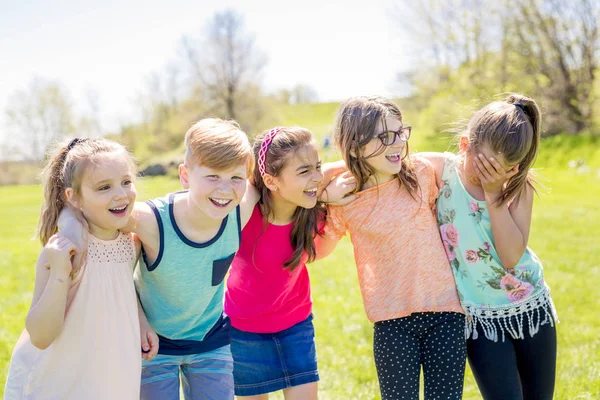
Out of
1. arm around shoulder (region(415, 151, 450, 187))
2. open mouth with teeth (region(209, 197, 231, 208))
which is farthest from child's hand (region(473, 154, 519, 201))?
open mouth with teeth (region(209, 197, 231, 208))

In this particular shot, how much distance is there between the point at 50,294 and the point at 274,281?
4.18 feet

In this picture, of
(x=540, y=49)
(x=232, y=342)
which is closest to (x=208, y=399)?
(x=232, y=342)

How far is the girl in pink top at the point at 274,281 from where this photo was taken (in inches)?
125

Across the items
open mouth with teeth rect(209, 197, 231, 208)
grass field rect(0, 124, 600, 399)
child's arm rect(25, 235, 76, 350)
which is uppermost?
open mouth with teeth rect(209, 197, 231, 208)

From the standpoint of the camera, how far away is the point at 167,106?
47.6m

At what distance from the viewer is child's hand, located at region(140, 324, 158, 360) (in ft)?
8.91

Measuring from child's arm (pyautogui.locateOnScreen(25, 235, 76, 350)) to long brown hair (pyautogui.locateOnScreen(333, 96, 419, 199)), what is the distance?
1.48m

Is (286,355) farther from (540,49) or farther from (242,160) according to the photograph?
(540,49)

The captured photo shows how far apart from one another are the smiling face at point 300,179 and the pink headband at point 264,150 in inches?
2.5

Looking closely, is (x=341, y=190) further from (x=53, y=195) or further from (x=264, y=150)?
(x=53, y=195)

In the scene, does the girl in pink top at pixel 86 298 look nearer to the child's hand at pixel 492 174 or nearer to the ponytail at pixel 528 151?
the child's hand at pixel 492 174

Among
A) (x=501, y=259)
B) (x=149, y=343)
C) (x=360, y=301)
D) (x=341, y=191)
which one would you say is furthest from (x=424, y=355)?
(x=360, y=301)

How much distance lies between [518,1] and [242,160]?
25552mm

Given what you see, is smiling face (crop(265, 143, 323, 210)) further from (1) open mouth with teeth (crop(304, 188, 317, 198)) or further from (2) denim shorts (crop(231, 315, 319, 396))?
(2) denim shorts (crop(231, 315, 319, 396))
